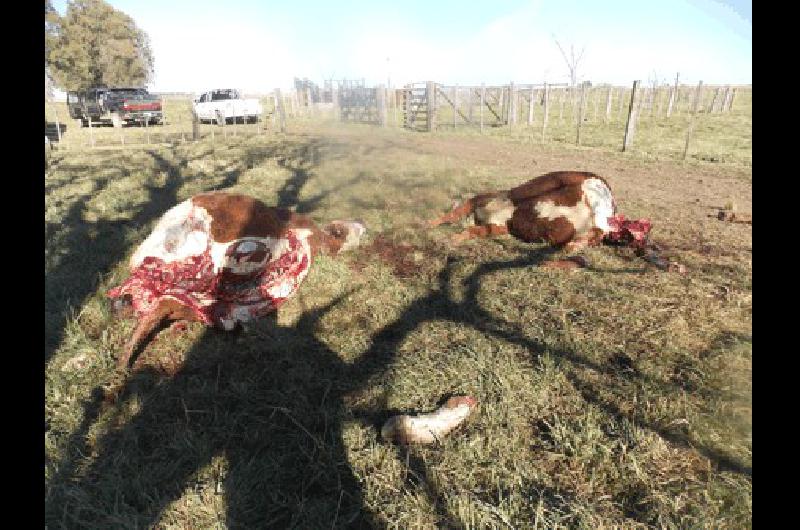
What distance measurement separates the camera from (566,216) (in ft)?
15.8

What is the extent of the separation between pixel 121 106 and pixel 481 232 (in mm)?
22722

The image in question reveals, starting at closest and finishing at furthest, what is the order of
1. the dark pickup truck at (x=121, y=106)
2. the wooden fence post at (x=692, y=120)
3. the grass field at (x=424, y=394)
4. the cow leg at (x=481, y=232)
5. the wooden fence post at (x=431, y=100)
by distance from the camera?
the grass field at (x=424, y=394), the cow leg at (x=481, y=232), the wooden fence post at (x=692, y=120), the wooden fence post at (x=431, y=100), the dark pickup truck at (x=121, y=106)

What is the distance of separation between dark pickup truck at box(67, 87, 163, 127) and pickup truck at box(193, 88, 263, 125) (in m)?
2.17

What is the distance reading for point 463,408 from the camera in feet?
8.23

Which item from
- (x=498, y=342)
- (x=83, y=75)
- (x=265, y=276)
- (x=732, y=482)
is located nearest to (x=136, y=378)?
(x=265, y=276)

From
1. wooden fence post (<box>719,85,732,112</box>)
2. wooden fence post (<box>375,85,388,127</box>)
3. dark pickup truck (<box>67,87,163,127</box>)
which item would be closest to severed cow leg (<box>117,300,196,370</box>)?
wooden fence post (<box>375,85,388,127</box>)

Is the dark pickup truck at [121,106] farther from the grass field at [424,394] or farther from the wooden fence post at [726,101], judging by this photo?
the wooden fence post at [726,101]

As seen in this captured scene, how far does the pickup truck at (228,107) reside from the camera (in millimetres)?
20812

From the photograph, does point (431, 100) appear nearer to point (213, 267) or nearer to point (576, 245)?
point (576, 245)

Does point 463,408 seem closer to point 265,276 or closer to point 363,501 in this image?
point 363,501

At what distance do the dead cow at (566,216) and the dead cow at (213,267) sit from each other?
2.39 m

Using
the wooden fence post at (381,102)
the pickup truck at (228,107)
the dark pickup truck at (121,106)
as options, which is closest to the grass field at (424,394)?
the wooden fence post at (381,102)

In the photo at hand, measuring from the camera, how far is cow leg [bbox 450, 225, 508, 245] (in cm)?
530
